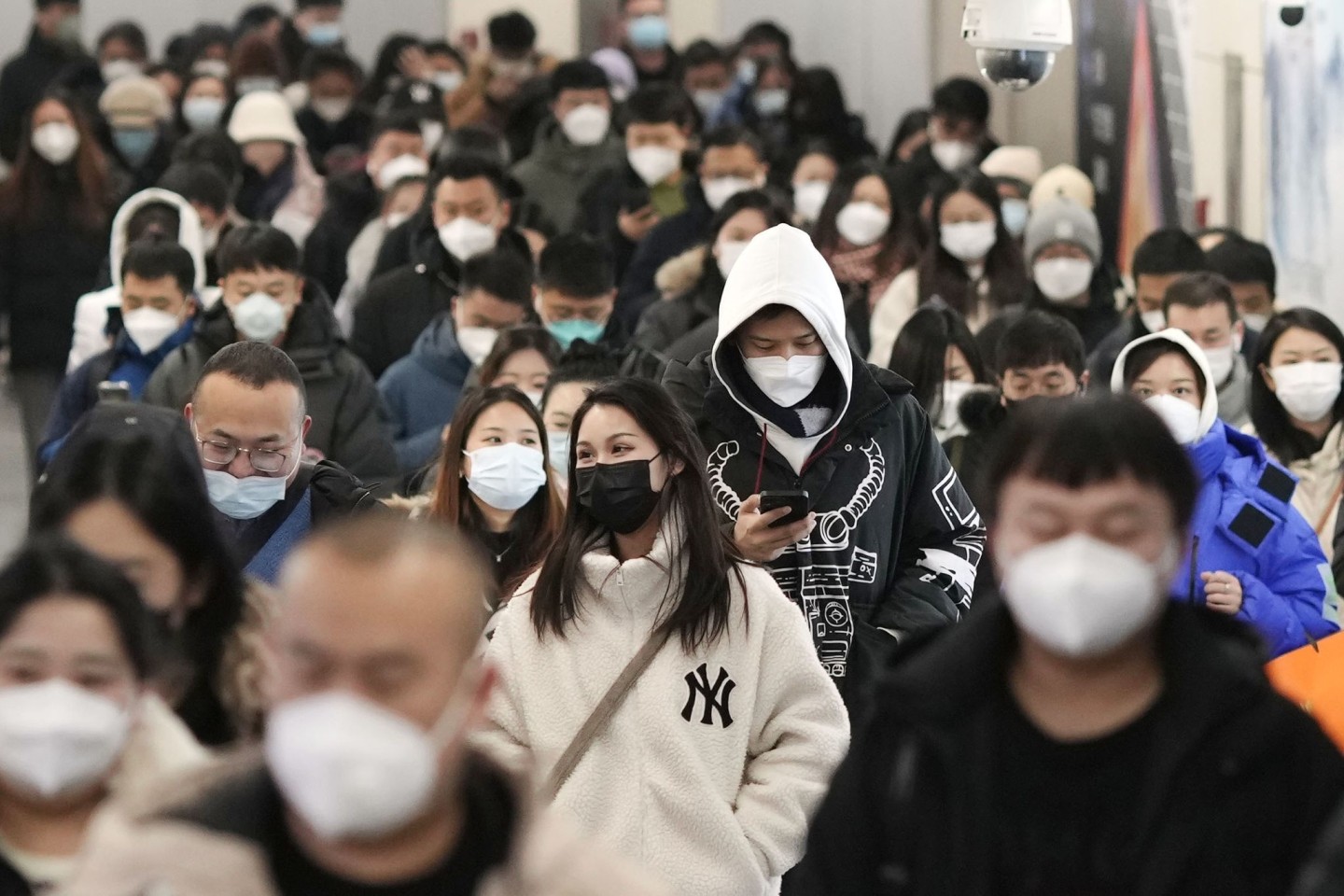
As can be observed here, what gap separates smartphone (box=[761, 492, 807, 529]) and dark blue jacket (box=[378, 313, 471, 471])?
3260mm

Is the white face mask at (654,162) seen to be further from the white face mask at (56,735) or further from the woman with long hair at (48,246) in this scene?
the white face mask at (56,735)

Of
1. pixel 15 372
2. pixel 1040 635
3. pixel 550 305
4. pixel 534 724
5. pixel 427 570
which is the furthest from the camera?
pixel 15 372

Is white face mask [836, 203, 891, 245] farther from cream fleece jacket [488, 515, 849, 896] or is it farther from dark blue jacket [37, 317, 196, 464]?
cream fleece jacket [488, 515, 849, 896]

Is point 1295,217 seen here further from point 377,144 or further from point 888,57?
point 888,57

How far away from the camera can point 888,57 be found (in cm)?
1870

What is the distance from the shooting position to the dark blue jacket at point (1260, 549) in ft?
20.1

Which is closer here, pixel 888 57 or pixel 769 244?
pixel 769 244

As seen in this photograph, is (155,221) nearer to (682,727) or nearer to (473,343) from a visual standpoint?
(473,343)

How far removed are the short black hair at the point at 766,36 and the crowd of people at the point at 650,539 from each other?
15.6 ft

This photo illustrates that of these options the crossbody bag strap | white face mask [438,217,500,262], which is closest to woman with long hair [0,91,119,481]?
white face mask [438,217,500,262]

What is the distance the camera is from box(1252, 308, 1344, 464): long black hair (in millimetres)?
7719

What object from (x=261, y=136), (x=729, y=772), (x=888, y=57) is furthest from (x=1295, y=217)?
(x=888, y=57)

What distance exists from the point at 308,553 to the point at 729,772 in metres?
2.23

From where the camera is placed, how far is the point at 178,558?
369 centimetres
